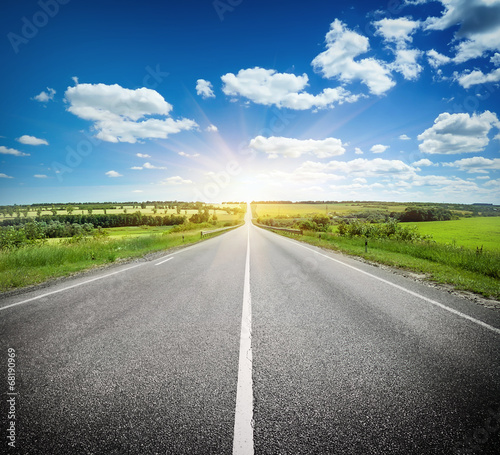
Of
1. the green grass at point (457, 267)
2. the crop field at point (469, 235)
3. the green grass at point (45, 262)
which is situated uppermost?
the green grass at point (45, 262)

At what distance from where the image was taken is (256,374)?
2543mm

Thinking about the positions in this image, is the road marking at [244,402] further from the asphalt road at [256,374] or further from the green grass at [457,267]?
the green grass at [457,267]

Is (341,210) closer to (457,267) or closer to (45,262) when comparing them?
(457,267)

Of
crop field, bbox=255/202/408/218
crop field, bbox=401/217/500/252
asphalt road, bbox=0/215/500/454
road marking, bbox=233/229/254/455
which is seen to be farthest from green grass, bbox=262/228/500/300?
crop field, bbox=255/202/408/218

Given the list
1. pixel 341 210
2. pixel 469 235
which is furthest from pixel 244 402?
pixel 341 210

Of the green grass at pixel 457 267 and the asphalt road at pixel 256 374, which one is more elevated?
the asphalt road at pixel 256 374

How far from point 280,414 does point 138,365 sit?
70.4 inches

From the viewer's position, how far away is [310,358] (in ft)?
9.36

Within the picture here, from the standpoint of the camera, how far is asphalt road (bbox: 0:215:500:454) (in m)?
1.77

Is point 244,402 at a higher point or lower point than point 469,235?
higher

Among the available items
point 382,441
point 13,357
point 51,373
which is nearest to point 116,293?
point 13,357

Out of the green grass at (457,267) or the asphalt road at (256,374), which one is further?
the green grass at (457,267)

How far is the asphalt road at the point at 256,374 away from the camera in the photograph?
69.7 inches

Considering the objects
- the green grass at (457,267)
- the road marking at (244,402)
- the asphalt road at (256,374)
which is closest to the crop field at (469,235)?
the green grass at (457,267)
